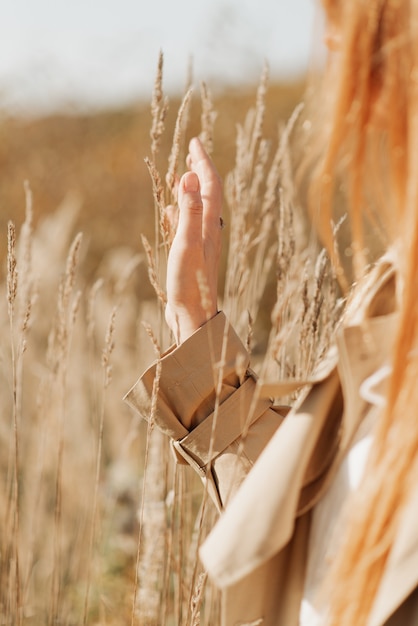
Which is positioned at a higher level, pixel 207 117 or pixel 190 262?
pixel 207 117

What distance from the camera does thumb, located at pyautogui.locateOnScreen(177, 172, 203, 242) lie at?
103 centimetres

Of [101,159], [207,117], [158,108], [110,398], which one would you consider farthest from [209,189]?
[101,159]

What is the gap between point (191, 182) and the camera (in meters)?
1.05

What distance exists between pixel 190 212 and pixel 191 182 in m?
0.04

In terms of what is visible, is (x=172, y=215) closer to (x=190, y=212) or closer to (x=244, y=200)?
(x=190, y=212)

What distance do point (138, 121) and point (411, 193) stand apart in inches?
409

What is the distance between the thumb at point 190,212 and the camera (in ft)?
3.37

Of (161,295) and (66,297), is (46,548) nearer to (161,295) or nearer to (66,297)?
(66,297)

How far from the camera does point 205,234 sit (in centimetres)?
109

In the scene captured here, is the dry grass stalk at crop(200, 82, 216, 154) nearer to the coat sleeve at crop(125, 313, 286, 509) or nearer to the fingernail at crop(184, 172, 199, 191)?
the fingernail at crop(184, 172, 199, 191)

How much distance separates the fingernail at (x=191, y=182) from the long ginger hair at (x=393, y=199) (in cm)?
33

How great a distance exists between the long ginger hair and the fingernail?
33 centimetres

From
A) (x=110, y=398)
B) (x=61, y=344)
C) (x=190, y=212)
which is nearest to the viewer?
(x=190, y=212)

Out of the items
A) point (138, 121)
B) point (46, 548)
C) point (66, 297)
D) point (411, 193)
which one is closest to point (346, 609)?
point (411, 193)
